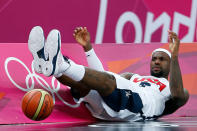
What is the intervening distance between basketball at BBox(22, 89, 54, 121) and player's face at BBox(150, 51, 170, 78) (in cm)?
178

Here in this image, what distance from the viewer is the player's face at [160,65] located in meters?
5.29

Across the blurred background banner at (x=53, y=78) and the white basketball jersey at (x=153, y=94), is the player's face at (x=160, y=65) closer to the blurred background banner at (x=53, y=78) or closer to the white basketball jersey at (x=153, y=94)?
the white basketball jersey at (x=153, y=94)

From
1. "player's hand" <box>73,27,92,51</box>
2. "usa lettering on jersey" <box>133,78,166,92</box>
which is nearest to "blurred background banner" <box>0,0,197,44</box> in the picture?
"player's hand" <box>73,27,92,51</box>

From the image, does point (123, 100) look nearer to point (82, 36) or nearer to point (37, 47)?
point (82, 36)

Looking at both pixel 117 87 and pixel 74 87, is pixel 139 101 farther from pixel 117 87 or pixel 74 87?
pixel 74 87

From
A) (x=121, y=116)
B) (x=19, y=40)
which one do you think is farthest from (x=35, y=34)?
(x=19, y=40)

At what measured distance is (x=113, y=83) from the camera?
13.9ft

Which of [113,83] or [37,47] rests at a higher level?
[37,47]

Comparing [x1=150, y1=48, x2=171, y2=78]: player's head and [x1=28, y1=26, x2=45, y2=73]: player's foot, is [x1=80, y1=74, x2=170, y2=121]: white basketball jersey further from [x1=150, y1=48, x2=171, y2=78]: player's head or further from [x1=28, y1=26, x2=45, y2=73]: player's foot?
[x1=28, y1=26, x2=45, y2=73]: player's foot

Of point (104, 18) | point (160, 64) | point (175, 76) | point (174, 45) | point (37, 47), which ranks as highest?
point (104, 18)

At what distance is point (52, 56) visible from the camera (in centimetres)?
380

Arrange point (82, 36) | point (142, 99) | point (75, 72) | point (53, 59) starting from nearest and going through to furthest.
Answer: point (53, 59) → point (75, 72) → point (142, 99) → point (82, 36)

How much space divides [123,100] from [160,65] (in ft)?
3.58

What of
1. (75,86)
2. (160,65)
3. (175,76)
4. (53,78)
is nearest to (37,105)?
(75,86)
